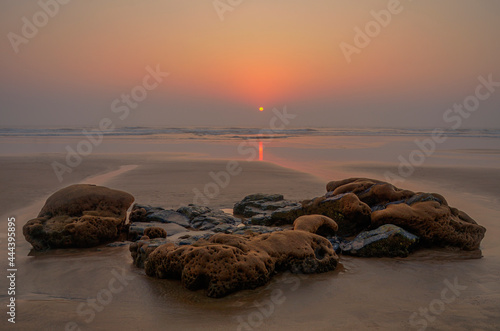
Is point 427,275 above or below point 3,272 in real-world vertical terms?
above

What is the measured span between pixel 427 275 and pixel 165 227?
455cm

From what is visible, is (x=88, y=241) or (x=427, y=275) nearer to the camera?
(x=427, y=275)

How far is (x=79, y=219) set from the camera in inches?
260

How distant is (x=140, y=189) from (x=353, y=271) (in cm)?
759

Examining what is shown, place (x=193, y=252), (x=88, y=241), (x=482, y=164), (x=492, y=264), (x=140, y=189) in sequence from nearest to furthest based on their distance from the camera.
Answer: (x=193, y=252) → (x=492, y=264) → (x=88, y=241) → (x=140, y=189) → (x=482, y=164)

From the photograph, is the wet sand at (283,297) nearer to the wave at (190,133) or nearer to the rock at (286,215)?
the rock at (286,215)

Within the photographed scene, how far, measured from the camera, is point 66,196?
7199 millimetres

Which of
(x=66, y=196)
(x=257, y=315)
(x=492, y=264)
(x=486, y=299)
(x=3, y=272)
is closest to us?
(x=257, y=315)

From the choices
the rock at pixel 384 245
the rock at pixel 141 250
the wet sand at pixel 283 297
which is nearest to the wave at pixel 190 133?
the rock at pixel 141 250

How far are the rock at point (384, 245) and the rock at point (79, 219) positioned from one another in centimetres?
389

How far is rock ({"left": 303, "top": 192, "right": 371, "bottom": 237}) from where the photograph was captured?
23.2 feet

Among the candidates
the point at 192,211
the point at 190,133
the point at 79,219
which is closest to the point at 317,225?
the point at 192,211

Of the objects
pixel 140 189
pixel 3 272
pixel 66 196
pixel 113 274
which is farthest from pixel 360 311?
pixel 140 189

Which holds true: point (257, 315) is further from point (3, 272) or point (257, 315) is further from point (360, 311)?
point (3, 272)
